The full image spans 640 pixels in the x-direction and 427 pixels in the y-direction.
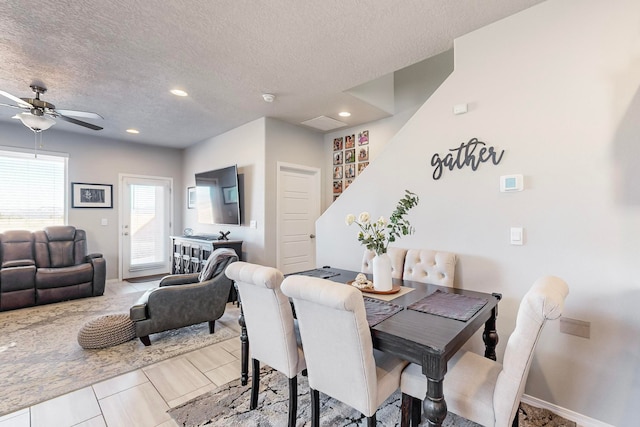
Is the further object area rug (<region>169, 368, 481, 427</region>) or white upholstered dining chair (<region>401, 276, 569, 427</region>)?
area rug (<region>169, 368, 481, 427</region>)

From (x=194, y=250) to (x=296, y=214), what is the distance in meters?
1.78

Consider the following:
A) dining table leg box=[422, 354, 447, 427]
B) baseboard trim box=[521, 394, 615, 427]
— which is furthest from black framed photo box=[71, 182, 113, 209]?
baseboard trim box=[521, 394, 615, 427]

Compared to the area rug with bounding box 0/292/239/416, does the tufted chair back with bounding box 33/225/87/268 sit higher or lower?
higher

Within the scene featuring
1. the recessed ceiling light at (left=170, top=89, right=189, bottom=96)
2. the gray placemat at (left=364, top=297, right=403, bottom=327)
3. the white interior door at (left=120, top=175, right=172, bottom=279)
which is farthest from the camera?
the white interior door at (left=120, top=175, right=172, bottom=279)

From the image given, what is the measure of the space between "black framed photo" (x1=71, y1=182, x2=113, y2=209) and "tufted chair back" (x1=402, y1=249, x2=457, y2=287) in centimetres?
572

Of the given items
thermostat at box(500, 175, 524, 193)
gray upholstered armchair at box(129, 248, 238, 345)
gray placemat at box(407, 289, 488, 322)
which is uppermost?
thermostat at box(500, 175, 524, 193)

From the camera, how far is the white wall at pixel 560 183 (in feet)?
5.72

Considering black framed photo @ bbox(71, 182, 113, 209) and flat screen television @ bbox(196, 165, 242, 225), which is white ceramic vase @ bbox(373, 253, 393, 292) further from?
black framed photo @ bbox(71, 182, 113, 209)

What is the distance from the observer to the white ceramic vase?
2.00 m

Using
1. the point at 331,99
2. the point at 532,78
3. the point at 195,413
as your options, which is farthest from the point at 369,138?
the point at 195,413

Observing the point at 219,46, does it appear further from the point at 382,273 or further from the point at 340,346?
the point at 340,346

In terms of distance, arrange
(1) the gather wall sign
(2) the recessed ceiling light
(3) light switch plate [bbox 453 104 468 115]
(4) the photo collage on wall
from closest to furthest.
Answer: (1) the gather wall sign < (3) light switch plate [bbox 453 104 468 115] < (2) the recessed ceiling light < (4) the photo collage on wall

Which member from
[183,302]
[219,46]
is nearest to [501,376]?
[183,302]

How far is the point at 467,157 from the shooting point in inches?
92.4
